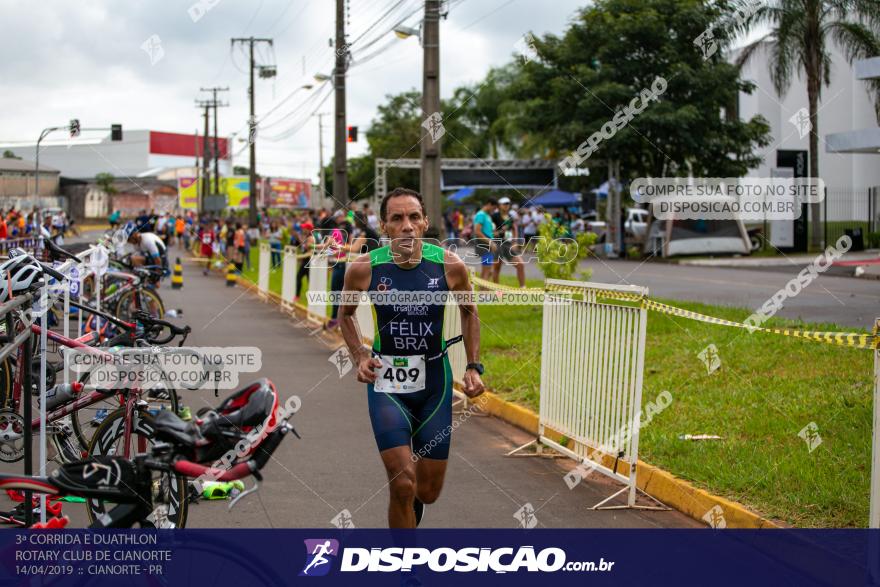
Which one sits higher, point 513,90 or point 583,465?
point 513,90

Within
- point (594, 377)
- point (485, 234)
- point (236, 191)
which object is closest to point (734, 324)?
point (594, 377)

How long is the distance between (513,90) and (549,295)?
34.8 m

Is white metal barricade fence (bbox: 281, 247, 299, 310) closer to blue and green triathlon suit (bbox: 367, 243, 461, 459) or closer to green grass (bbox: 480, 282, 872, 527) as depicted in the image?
→ green grass (bbox: 480, 282, 872, 527)

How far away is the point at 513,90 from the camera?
42594mm

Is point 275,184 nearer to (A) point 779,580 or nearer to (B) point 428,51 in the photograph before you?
(B) point 428,51

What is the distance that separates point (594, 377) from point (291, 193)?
119 m

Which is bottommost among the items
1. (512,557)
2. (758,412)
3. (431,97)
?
(512,557)

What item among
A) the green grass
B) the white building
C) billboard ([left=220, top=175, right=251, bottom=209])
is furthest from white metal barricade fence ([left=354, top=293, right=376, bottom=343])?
the white building

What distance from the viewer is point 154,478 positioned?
4.23 meters

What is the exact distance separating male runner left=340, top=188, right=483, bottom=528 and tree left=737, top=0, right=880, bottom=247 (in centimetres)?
3121

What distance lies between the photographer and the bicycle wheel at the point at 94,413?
6.12 meters

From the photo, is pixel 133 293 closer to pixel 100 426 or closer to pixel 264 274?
pixel 100 426

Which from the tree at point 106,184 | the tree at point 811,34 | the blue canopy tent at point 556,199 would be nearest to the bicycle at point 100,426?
the tree at point 811,34

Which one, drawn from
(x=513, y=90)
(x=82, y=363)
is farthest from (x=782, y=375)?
(x=513, y=90)
